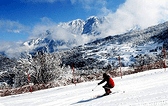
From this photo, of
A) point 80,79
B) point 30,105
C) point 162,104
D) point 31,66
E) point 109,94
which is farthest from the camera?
point 31,66

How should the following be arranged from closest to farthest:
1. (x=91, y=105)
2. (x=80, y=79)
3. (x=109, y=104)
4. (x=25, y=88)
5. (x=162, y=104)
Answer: (x=162, y=104) → (x=109, y=104) → (x=91, y=105) → (x=25, y=88) → (x=80, y=79)

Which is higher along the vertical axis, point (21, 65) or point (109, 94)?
point (21, 65)

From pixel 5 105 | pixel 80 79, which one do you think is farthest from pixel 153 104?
pixel 80 79

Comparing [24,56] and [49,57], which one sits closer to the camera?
[49,57]

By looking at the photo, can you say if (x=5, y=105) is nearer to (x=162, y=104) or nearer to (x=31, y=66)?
(x=162, y=104)

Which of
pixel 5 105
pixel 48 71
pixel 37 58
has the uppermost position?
pixel 37 58

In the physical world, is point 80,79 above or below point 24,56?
below

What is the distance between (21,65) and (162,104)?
30.4m

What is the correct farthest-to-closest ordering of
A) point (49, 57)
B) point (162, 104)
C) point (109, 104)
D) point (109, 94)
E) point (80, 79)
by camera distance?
point (49, 57) < point (80, 79) < point (109, 94) < point (109, 104) < point (162, 104)

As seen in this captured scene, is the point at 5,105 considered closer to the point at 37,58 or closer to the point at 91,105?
the point at 91,105

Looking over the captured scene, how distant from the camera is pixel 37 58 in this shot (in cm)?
2898

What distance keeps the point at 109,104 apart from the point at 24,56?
29.5 meters

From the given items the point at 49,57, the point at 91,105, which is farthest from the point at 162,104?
the point at 49,57

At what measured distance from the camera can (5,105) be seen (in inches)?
430
